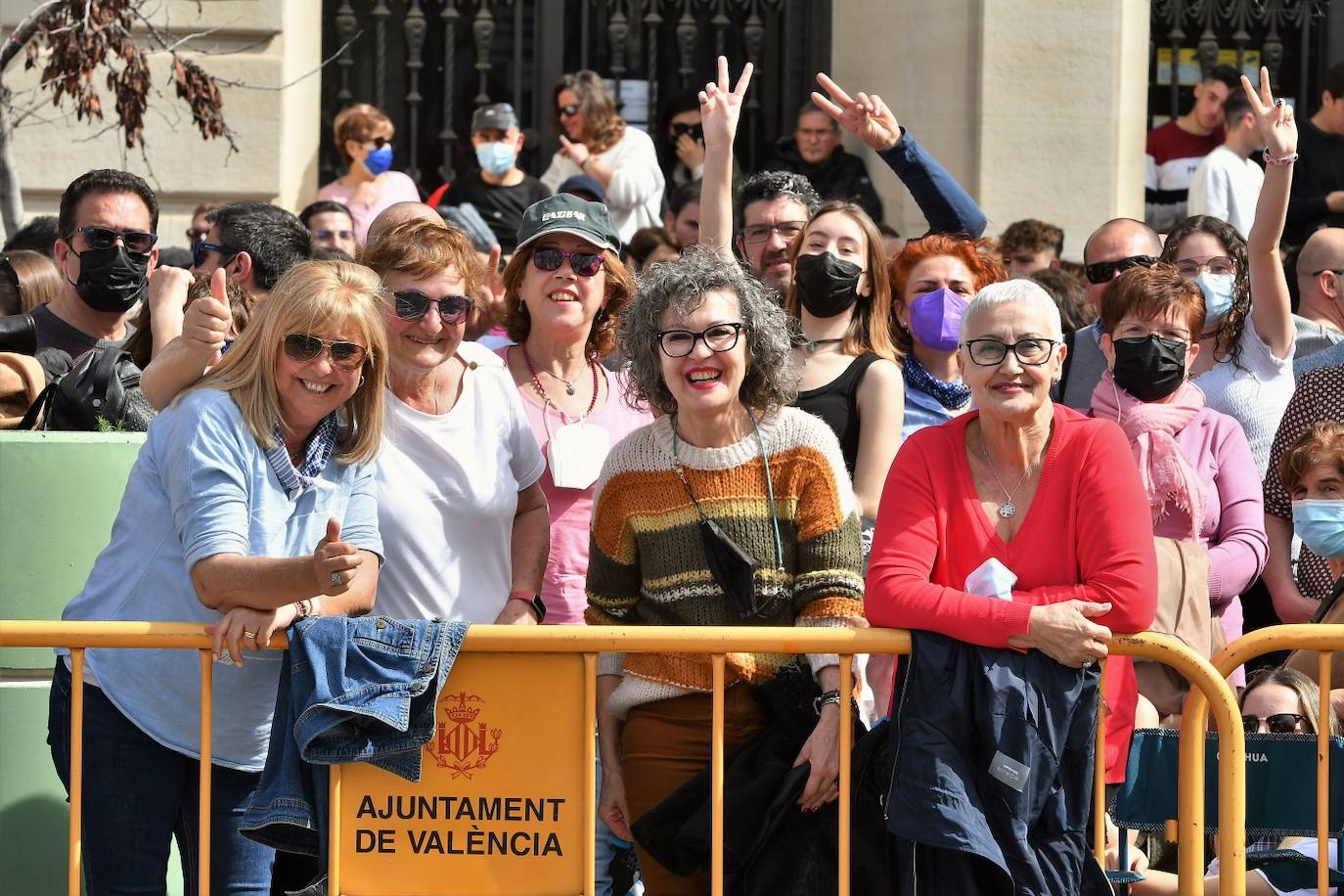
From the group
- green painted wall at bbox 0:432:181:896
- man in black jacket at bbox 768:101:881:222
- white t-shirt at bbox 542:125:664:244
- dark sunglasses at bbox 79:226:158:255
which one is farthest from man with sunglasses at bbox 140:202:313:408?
man in black jacket at bbox 768:101:881:222

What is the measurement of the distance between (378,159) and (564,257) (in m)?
4.66

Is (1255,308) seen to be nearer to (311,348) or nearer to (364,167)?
(311,348)

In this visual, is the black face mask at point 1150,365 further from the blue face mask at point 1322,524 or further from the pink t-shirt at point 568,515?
the pink t-shirt at point 568,515

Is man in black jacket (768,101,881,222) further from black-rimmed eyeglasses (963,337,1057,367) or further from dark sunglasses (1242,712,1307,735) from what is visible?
black-rimmed eyeglasses (963,337,1057,367)

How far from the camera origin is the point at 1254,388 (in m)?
6.58

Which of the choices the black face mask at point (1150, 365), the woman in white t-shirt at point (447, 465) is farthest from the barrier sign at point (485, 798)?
the black face mask at point (1150, 365)

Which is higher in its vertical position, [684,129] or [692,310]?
[684,129]

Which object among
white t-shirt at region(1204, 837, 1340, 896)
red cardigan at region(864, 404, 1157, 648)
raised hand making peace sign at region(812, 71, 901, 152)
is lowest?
white t-shirt at region(1204, 837, 1340, 896)

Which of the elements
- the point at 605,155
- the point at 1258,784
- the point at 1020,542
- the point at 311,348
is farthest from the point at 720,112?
the point at 605,155

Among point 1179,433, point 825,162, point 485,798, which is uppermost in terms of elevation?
point 825,162

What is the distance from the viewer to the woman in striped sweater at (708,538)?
14.5ft

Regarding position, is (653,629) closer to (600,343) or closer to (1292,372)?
(600,343)

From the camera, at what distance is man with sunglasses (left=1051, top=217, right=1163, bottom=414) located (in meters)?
6.56

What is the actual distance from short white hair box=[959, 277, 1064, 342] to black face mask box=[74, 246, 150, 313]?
299cm
